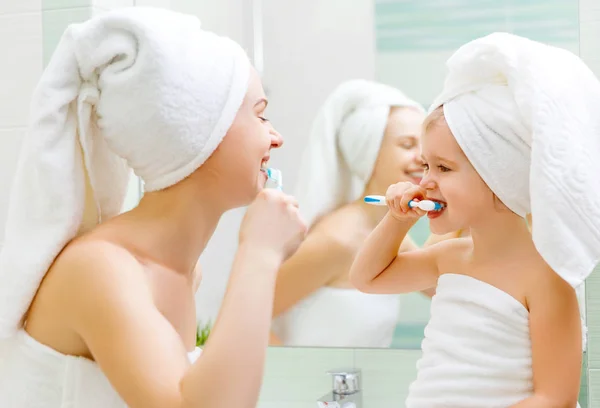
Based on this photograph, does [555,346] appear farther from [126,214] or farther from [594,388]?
[126,214]

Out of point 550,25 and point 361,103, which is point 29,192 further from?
point 550,25

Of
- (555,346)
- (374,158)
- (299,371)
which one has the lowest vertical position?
(299,371)

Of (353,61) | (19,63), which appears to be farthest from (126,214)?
(19,63)

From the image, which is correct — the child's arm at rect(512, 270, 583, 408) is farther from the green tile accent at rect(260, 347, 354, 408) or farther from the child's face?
the green tile accent at rect(260, 347, 354, 408)

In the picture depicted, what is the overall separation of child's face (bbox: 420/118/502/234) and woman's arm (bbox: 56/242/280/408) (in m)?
0.30

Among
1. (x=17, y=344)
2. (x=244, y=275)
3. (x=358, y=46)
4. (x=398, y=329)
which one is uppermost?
(x=358, y=46)

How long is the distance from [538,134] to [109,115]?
1.70ft

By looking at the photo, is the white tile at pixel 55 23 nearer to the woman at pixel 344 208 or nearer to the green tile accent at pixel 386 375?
the woman at pixel 344 208

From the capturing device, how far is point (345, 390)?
1398 mm

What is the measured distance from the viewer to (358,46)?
1.42 metres

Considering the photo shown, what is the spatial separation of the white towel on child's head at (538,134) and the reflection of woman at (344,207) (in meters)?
0.32

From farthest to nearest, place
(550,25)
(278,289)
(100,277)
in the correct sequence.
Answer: (278,289), (550,25), (100,277)

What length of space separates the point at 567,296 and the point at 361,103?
59 cm

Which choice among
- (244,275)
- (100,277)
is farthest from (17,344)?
(244,275)
